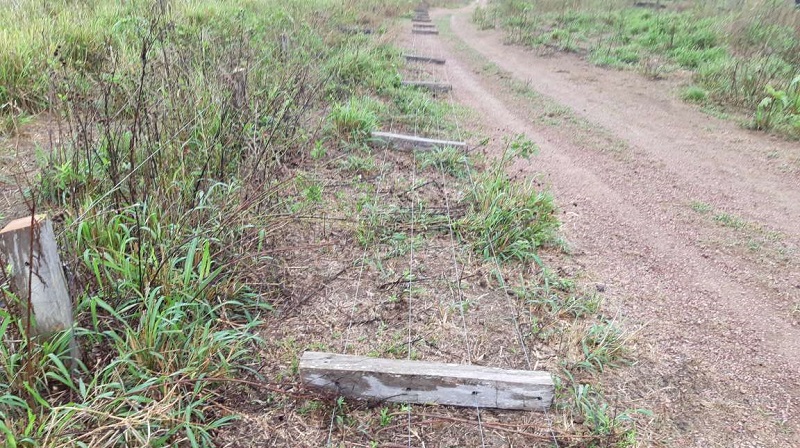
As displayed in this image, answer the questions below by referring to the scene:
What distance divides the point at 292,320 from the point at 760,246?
372cm

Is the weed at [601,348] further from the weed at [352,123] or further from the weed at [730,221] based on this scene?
the weed at [352,123]

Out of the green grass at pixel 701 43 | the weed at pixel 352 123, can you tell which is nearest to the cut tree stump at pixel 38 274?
the weed at pixel 352 123

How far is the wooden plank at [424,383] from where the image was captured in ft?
7.59

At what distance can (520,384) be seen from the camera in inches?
92.0

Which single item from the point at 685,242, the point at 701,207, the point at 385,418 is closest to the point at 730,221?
the point at 701,207

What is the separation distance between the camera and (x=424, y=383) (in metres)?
2.33

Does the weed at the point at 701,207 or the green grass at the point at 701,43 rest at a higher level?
the green grass at the point at 701,43

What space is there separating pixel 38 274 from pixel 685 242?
14.0 ft

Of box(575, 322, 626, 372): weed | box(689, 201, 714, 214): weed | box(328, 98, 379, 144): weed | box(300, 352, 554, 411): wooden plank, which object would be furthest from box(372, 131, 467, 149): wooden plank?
box(300, 352, 554, 411): wooden plank

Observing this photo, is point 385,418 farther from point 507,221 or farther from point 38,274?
point 507,221

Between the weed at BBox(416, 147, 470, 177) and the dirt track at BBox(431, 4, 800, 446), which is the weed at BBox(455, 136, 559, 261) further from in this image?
the weed at BBox(416, 147, 470, 177)

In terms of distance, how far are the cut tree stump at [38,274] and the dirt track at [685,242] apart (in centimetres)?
247

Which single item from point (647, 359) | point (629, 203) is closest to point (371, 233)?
point (647, 359)

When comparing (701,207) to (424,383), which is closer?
(424,383)
